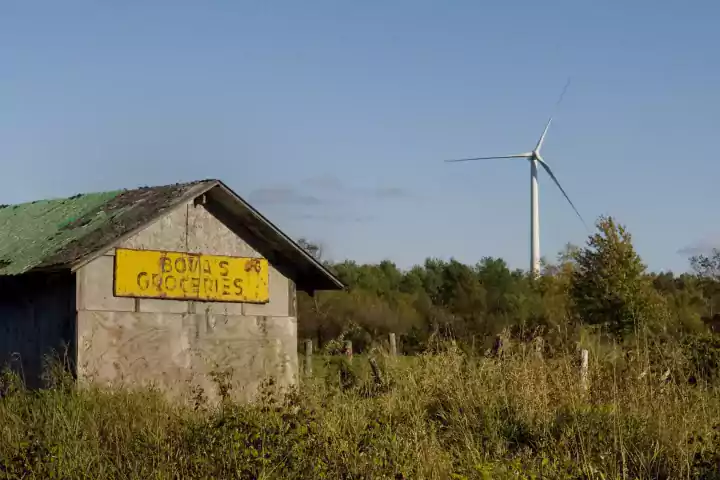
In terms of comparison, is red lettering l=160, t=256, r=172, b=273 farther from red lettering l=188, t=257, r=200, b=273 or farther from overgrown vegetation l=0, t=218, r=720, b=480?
overgrown vegetation l=0, t=218, r=720, b=480

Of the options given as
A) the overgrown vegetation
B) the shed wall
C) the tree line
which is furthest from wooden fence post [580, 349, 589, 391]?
the tree line

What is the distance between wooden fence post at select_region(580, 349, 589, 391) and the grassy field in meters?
0.07

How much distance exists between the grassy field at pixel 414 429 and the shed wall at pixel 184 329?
296 centimetres

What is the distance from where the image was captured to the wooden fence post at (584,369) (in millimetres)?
11250

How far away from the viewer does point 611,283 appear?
45719mm


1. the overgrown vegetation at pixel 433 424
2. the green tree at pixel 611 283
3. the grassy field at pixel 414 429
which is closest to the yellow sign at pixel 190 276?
the overgrown vegetation at pixel 433 424

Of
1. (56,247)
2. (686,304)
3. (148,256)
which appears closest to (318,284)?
(148,256)

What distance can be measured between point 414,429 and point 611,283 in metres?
37.7

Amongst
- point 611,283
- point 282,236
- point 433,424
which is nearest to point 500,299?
point 611,283

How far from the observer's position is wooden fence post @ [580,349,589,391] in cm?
1125

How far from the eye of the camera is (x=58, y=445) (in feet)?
29.5

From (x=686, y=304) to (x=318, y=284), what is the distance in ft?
111

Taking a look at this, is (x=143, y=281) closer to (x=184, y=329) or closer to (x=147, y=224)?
(x=147, y=224)

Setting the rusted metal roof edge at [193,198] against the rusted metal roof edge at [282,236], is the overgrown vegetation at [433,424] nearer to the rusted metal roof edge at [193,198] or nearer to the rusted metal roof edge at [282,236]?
the rusted metal roof edge at [193,198]
